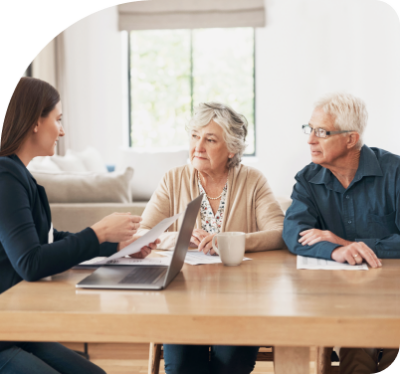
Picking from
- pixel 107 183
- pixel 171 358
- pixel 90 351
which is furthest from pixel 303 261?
pixel 107 183

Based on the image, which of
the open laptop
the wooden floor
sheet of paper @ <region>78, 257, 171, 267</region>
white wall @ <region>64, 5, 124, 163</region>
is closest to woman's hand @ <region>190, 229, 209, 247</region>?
sheet of paper @ <region>78, 257, 171, 267</region>

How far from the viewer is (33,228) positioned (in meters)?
1.10

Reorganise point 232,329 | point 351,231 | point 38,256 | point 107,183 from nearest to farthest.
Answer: point 232,329 → point 38,256 → point 351,231 → point 107,183

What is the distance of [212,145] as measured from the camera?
1.82 meters

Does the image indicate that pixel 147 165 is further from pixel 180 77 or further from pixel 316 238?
pixel 316 238

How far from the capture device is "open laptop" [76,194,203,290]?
1012 mm

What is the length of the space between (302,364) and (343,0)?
21.2ft

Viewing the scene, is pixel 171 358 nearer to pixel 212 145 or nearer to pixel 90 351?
pixel 212 145

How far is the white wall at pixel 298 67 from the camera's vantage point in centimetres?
634

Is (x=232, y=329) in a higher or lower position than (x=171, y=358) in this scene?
higher

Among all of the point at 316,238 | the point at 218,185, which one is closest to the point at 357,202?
Answer: the point at 316,238

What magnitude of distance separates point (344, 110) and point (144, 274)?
37.7 inches

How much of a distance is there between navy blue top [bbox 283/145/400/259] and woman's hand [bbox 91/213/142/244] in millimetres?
523

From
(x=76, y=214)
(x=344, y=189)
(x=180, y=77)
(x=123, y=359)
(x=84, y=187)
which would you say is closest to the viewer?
(x=344, y=189)
